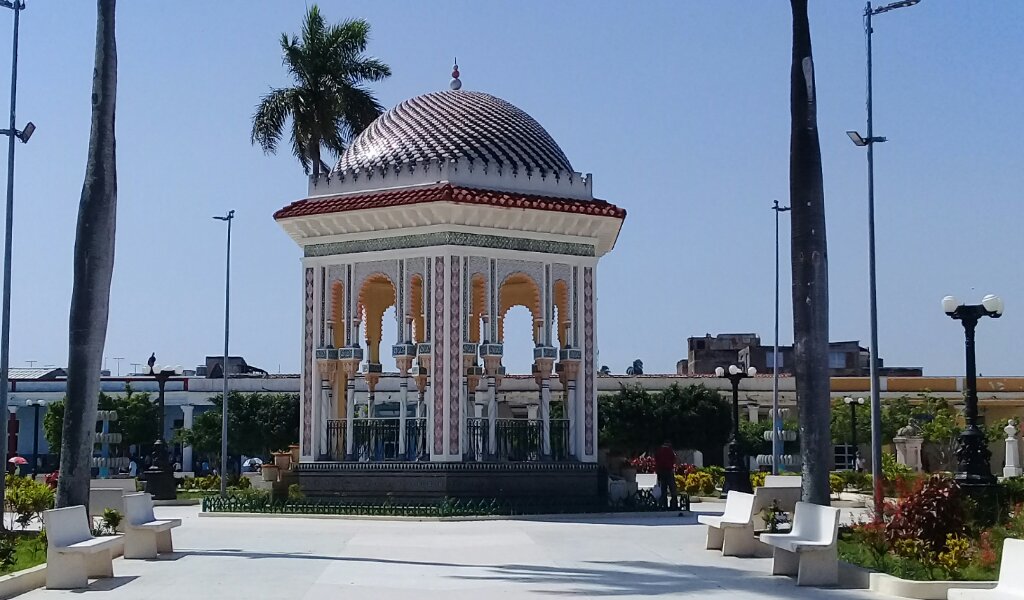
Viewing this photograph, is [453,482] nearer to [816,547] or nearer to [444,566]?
[444,566]

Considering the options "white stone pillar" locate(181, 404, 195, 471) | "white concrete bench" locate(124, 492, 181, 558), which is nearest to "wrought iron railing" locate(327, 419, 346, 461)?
"white concrete bench" locate(124, 492, 181, 558)

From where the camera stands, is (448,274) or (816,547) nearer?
(816,547)

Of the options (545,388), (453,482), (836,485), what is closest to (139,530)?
(453,482)

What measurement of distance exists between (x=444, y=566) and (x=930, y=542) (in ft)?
18.6

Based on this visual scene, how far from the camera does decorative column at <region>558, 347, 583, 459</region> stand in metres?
29.9

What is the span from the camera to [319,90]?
1543 inches

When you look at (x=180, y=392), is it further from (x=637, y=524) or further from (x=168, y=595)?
(x=168, y=595)

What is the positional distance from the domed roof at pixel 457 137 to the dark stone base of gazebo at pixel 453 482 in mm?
6401

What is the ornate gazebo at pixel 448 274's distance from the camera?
28.5 metres

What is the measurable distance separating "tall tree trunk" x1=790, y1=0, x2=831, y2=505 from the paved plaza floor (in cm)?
147

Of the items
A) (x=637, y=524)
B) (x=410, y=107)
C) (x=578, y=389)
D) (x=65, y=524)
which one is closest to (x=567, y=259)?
(x=578, y=389)

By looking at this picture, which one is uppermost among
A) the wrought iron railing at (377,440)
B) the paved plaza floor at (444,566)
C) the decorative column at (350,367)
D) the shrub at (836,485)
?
the decorative column at (350,367)

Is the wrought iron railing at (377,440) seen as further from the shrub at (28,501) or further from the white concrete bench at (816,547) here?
the white concrete bench at (816,547)

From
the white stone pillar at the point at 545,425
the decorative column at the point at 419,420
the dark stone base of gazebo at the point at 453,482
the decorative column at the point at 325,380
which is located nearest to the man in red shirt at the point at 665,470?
the dark stone base of gazebo at the point at 453,482
